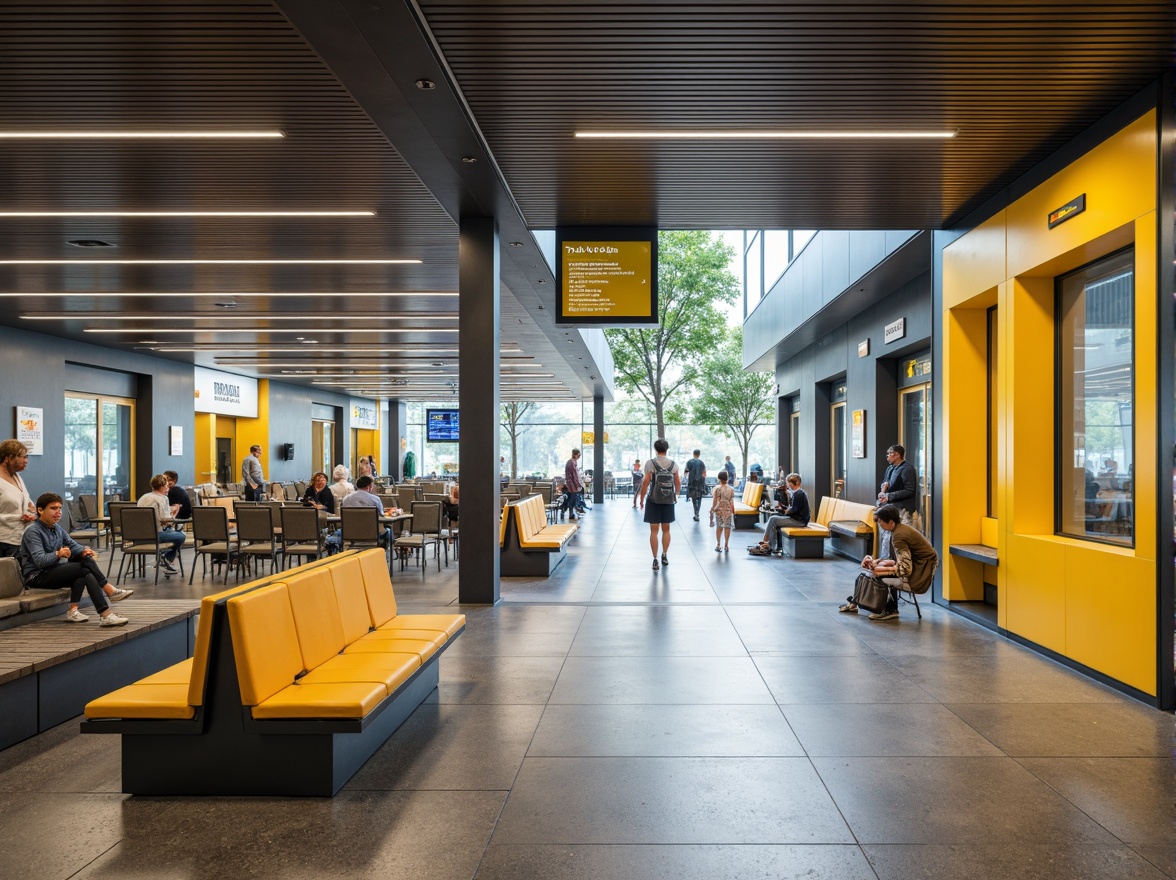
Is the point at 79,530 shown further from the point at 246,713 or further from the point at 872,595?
the point at 872,595

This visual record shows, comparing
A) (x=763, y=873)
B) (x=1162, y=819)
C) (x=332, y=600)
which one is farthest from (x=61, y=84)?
(x=1162, y=819)

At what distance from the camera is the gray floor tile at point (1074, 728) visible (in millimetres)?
4145

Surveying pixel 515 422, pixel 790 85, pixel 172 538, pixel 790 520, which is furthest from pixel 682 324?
pixel 790 85

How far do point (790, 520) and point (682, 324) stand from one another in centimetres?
2096

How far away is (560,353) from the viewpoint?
18.4 metres

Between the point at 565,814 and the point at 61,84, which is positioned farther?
the point at 61,84

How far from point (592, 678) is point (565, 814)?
2.09 m

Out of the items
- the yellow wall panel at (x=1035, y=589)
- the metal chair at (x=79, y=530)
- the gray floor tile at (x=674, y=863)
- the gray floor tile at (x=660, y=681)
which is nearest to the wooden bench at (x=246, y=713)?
the gray floor tile at (x=674, y=863)

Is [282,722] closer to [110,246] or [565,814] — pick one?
[565,814]

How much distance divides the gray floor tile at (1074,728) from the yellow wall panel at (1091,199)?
317cm

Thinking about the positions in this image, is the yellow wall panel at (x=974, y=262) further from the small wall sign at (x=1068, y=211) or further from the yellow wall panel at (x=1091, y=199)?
the small wall sign at (x=1068, y=211)

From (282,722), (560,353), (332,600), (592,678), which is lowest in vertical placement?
(592,678)

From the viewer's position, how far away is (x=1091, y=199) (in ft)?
18.6

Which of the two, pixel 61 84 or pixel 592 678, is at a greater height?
pixel 61 84
